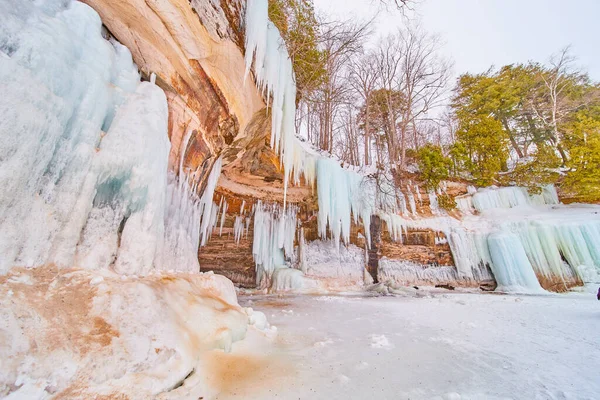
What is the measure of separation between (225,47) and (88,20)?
1.68 metres

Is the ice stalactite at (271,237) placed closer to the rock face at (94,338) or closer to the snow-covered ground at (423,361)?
the snow-covered ground at (423,361)

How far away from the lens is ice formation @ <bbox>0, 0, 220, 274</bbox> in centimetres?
156

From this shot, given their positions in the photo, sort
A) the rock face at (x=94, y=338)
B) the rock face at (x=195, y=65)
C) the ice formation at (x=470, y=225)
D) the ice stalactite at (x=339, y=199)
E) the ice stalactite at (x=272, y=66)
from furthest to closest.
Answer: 1. the ice stalactite at (x=339, y=199)
2. the ice formation at (x=470, y=225)
3. the ice stalactite at (x=272, y=66)
4. the rock face at (x=195, y=65)
5. the rock face at (x=94, y=338)

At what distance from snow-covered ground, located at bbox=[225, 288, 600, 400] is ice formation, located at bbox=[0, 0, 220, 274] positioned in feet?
5.19

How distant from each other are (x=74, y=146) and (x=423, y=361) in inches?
136

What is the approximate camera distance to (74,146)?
1.97 meters

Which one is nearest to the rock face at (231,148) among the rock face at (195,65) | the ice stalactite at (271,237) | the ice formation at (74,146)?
the rock face at (195,65)

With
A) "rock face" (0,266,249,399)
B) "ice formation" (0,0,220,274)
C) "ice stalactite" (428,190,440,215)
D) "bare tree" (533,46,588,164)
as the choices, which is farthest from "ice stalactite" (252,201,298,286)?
"bare tree" (533,46,588,164)

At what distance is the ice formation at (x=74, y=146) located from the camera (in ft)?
5.11

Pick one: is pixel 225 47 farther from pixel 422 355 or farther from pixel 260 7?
pixel 422 355

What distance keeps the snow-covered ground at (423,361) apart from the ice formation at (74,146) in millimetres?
1581

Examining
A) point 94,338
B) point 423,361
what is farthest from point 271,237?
point 94,338

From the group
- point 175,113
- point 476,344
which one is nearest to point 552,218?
point 476,344

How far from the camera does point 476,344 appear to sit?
2574mm
